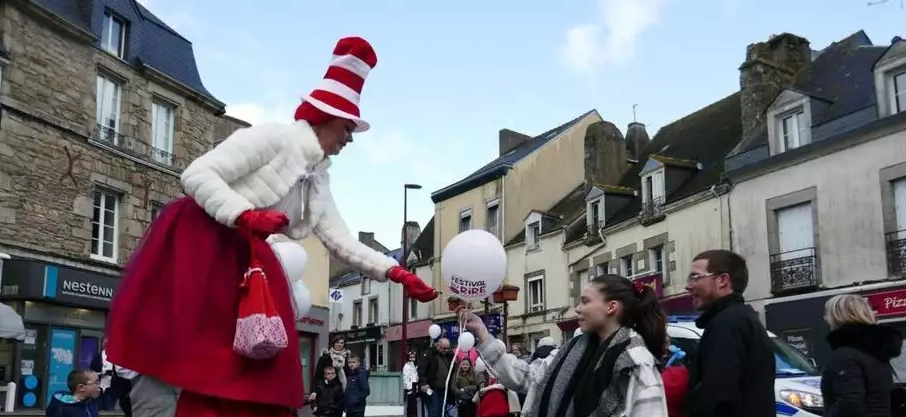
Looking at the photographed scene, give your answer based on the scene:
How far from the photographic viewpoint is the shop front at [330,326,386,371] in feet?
152

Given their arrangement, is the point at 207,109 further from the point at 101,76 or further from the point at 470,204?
the point at 470,204

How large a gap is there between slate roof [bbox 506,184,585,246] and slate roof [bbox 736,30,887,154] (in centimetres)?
929

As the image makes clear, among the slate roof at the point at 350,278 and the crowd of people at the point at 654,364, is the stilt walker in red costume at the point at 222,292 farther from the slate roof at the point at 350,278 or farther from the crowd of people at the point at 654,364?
the slate roof at the point at 350,278

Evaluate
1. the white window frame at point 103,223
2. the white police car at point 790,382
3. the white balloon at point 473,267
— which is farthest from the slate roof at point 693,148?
the white balloon at point 473,267

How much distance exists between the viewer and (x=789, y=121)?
76.0ft

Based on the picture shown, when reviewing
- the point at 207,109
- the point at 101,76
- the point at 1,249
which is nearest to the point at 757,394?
the point at 1,249

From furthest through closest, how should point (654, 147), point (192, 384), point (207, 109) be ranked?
point (654, 147) → point (207, 109) → point (192, 384)

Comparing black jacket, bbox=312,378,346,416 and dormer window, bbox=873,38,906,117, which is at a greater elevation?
dormer window, bbox=873,38,906,117

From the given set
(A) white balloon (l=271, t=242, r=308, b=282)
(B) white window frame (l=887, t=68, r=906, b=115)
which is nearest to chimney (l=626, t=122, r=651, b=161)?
(B) white window frame (l=887, t=68, r=906, b=115)

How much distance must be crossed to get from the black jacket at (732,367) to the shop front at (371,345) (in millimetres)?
42469

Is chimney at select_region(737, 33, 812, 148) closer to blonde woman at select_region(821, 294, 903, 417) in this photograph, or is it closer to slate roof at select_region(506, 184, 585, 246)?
slate roof at select_region(506, 184, 585, 246)

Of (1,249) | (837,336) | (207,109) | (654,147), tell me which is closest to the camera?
(837,336)

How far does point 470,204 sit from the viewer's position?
38.3m

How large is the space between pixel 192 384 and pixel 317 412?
9.42m
